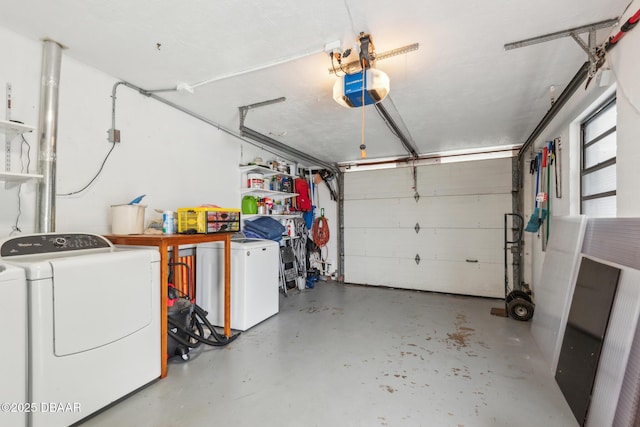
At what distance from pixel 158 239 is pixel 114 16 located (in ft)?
5.07

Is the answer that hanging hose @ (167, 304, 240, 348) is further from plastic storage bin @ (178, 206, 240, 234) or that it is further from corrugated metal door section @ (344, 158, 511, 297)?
corrugated metal door section @ (344, 158, 511, 297)

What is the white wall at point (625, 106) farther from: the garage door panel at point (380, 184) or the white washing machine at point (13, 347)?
the white washing machine at point (13, 347)

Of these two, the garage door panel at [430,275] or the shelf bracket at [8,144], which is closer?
the shelf bracket at [8,144]

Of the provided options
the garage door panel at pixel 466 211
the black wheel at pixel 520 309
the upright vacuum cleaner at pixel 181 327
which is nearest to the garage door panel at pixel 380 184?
the garage door panel at pixel 466 211

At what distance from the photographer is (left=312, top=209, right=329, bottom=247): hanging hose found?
5961 mm

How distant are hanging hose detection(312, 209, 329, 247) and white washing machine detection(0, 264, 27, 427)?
4771mm

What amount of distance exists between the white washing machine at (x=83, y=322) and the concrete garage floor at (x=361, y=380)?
8.2 inches

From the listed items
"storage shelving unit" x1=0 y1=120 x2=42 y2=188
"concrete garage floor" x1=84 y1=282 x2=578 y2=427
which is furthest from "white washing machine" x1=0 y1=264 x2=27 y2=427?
"storage shelving unit" x1=0 y1=120 x2=42 y2=188

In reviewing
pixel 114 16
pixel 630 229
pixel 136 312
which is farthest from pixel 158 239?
pixel 630 229

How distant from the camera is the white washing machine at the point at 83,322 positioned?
1.49 metres

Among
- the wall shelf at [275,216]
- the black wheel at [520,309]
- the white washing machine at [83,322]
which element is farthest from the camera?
the wall shelf at [275,216]

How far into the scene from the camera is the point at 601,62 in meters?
1.90

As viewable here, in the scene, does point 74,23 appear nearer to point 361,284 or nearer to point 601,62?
point 601,62

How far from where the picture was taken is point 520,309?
139 inches
